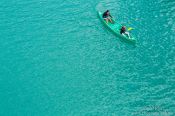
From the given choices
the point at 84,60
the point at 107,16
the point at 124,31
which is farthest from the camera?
the point at 107,16

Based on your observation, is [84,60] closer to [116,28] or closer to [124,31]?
[124,31]

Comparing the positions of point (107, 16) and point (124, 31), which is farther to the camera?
point (107, 16)

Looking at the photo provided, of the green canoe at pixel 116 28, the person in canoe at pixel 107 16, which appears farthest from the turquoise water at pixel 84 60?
the person in canoe at pixel 107 16

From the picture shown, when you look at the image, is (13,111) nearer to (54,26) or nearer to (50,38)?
(50,38)

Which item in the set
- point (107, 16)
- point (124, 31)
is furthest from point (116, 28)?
point (107, 16)

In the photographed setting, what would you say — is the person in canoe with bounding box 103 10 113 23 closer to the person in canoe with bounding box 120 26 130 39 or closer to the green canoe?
the green canoe

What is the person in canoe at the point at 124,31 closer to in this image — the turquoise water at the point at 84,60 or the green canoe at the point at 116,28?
Result: the green canoe at the point at 116,28

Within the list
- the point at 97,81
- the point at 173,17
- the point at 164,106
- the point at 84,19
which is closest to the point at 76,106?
the point at 97,81

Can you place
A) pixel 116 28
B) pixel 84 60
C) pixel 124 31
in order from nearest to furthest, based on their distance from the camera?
pixel 84 60 < pixel 124 31 < pixel 116 28
